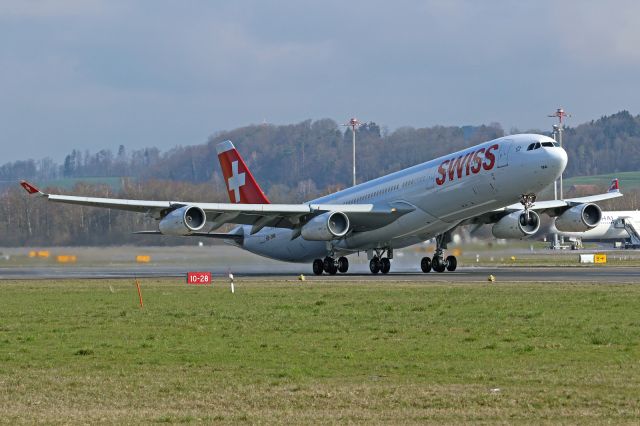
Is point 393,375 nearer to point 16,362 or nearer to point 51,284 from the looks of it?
point 16,362

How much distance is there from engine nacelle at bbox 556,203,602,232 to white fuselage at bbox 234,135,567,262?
674cm

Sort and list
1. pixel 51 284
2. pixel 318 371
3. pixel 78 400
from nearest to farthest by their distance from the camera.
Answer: pixel 78 400
pixel 318 371
pixel 51 284

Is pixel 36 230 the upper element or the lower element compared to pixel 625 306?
upper

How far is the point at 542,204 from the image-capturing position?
5488cm

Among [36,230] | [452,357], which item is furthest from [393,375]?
[36,230]

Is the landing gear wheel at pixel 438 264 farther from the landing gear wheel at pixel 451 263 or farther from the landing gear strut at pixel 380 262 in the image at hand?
the landing gear strut at pixel 380 262

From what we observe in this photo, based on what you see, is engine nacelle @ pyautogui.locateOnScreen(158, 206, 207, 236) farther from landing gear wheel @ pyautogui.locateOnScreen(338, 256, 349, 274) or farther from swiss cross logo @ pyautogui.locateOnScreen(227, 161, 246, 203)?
swiss cross logo @ pyautogui.locateOnScreen(227, 161, 246, 203)

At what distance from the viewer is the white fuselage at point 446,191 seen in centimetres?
4644

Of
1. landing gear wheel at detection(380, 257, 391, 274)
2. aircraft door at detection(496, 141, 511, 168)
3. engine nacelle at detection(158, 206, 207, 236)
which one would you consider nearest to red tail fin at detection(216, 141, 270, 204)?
landing gear wheel at detection(380, 257, 391, 274)

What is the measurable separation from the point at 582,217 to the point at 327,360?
36.6m

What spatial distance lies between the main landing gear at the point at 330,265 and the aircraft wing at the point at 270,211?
2291 mm

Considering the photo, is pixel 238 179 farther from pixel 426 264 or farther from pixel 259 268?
pixel 426 264

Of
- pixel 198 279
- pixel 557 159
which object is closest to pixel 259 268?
pixel 198 279

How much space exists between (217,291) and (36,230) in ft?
92.7
